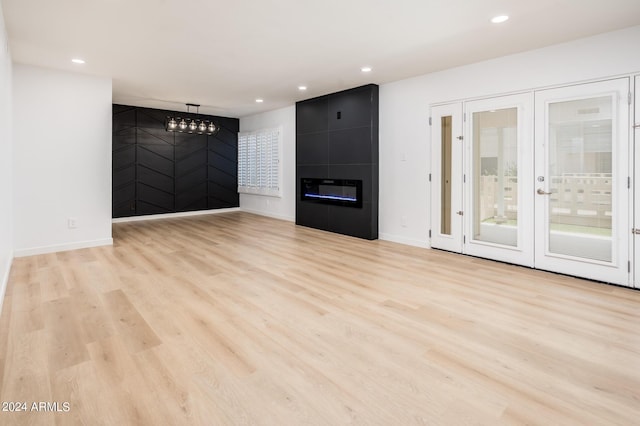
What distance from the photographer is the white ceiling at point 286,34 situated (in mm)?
3156

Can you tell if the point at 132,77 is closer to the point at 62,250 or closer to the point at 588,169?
the point at 62,250

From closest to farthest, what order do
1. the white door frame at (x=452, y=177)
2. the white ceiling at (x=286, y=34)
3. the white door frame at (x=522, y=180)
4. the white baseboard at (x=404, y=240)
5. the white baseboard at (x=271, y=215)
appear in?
the white ceiling at (x=286, y=34) < the white door frame at (x=522, y=180) < the white door frame at (x=452, y=177) < the white baseboard at (x=404, y=240) < the white baseboard at (x=271, y=215)

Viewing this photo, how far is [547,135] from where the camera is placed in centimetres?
411

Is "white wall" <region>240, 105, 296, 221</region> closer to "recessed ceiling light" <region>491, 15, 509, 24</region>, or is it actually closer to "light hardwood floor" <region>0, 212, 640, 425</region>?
"light hardwood floor" <region>0, 212, 640, 425</region>

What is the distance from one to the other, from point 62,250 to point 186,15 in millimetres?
4005

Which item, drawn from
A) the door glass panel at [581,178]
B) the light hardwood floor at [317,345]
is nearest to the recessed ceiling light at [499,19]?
the door glass panel at [581,178]

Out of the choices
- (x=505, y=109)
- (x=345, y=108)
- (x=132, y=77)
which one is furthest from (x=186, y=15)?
(x=505, y=109)

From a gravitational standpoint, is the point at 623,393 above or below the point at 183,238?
below

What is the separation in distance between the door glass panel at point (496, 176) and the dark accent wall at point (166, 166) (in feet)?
22.9

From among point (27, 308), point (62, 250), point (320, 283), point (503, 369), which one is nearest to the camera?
point (503, 369)

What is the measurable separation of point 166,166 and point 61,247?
3908 millimetres

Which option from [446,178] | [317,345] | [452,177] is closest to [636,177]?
[452,177]

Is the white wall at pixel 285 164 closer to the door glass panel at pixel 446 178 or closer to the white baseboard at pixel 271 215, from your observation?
the white baseboard at pixel 271 215

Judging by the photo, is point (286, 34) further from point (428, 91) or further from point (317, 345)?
point (317, 345)
